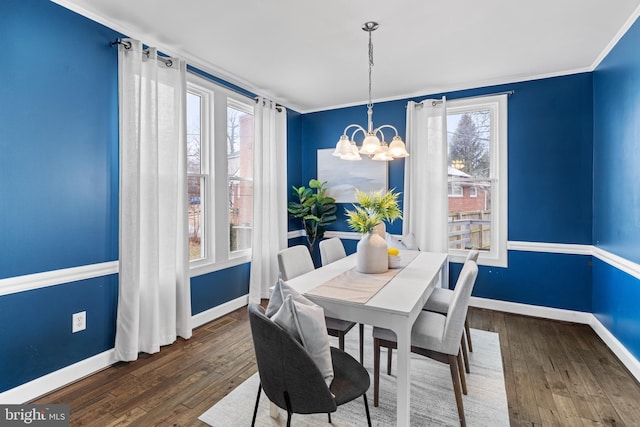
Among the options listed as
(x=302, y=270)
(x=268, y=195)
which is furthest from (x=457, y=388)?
(x=268, y=195)

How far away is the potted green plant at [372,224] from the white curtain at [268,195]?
72.0 inches

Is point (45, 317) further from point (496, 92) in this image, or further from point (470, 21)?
point (496, 92)

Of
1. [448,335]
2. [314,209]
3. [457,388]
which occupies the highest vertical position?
[314,209]

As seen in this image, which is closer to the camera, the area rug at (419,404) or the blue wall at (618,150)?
the area rug at (419,404)

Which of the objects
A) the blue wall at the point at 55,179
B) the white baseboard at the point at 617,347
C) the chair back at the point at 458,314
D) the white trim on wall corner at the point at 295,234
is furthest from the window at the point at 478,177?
the blue wall at the point at 55,179

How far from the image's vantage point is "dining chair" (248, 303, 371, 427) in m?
1.32

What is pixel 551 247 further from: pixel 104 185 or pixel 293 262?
pixel 104 185

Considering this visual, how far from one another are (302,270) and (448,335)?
120cm

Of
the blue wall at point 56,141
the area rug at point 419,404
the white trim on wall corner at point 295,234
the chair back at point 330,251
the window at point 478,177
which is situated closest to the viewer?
the area rug at point 419,404

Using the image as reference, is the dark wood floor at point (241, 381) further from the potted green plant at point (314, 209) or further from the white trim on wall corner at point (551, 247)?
the potted green plant at point (314, 209)

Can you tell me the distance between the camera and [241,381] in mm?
2299

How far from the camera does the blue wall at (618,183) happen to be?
2.39 metres

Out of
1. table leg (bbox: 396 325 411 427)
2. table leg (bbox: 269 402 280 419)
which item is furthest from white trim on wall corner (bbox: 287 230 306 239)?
table leg (bbox: 396 325 411 427)

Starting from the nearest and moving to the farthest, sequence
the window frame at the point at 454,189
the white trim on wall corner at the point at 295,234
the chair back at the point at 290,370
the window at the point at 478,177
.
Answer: the chair back at the point at 290,370
the window at the point at 478,177
the window frame at the point at 454,189
the white trim on wall corner at the point at 295,234
